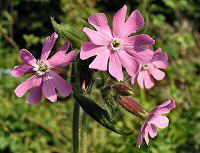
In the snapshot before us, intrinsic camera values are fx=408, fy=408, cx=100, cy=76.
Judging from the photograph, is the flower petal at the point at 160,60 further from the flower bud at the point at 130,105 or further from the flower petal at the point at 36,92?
the flower petal at the point at 36,92

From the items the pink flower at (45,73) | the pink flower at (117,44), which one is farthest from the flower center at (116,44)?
the pink flower at (45,73)

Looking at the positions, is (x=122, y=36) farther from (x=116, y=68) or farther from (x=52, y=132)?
(x=52, y=132)

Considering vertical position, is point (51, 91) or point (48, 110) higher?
point (51, 91)

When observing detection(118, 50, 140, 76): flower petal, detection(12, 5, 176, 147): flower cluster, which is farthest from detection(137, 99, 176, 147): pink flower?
detection(118, 50, 140, 76): flower petal

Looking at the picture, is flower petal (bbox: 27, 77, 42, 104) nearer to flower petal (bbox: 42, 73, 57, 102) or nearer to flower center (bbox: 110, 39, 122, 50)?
flower petal (bbox: 42, 73, 57, 102)

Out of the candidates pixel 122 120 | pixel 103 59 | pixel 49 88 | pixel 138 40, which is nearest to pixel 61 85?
pixel 49 88

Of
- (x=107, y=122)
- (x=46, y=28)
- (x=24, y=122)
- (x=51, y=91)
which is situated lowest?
(x=46, y=28)

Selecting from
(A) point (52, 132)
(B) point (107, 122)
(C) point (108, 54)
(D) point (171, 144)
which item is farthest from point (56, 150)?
(C) point (108, 54)

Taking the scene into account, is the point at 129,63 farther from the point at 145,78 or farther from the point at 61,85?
the point at 145,78
